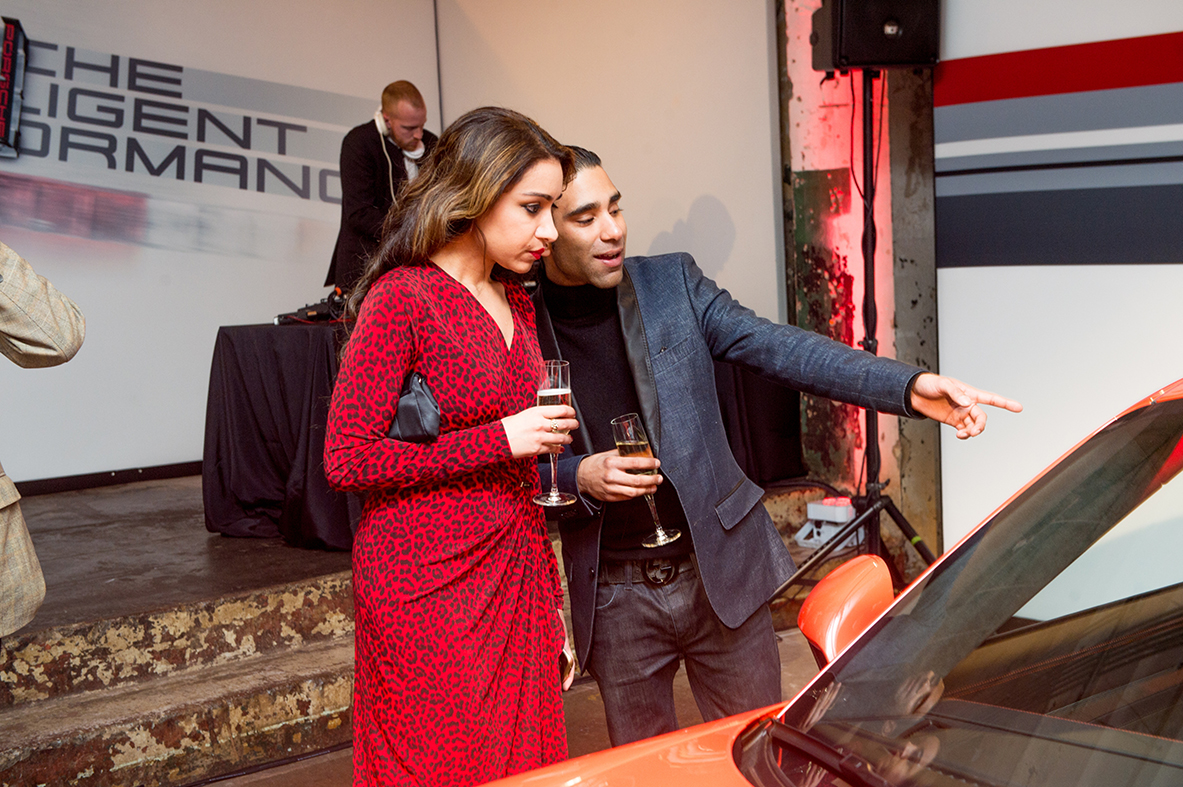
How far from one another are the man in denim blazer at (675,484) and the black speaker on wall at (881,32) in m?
2.27

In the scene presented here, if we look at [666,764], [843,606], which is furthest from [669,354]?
[666,764]

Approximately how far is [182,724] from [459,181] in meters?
2.08

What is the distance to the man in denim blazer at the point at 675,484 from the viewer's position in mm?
1770

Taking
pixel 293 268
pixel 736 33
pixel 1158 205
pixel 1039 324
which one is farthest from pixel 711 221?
pixel 293 268

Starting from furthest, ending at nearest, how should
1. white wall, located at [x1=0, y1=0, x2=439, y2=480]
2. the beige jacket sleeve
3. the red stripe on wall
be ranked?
1. white wall, located at [x1=0, y1=0, x2=439, y2=480]
2. the red stripe on wall
3. the beige jacket sleeve

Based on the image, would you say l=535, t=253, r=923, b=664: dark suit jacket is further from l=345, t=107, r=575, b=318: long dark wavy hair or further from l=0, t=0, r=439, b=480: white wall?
l=0, t=0, r=439, b=480: white wall

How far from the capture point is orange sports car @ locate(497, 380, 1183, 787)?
1017mm

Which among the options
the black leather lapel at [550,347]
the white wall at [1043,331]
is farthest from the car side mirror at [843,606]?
the white wall at [1043,331]

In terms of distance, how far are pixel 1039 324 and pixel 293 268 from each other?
14.3 feet

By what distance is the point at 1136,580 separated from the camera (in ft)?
3.82

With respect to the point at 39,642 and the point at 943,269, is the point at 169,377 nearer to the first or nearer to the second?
the point at 39,642

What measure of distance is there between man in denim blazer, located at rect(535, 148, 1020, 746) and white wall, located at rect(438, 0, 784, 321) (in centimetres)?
309

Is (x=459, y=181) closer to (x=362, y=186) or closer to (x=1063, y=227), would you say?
(x=1063, y=227)

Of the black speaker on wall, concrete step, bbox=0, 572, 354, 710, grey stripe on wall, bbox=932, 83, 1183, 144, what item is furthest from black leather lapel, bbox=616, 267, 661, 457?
grey stripe on wall, bbox=932, 83, 1183, 144
